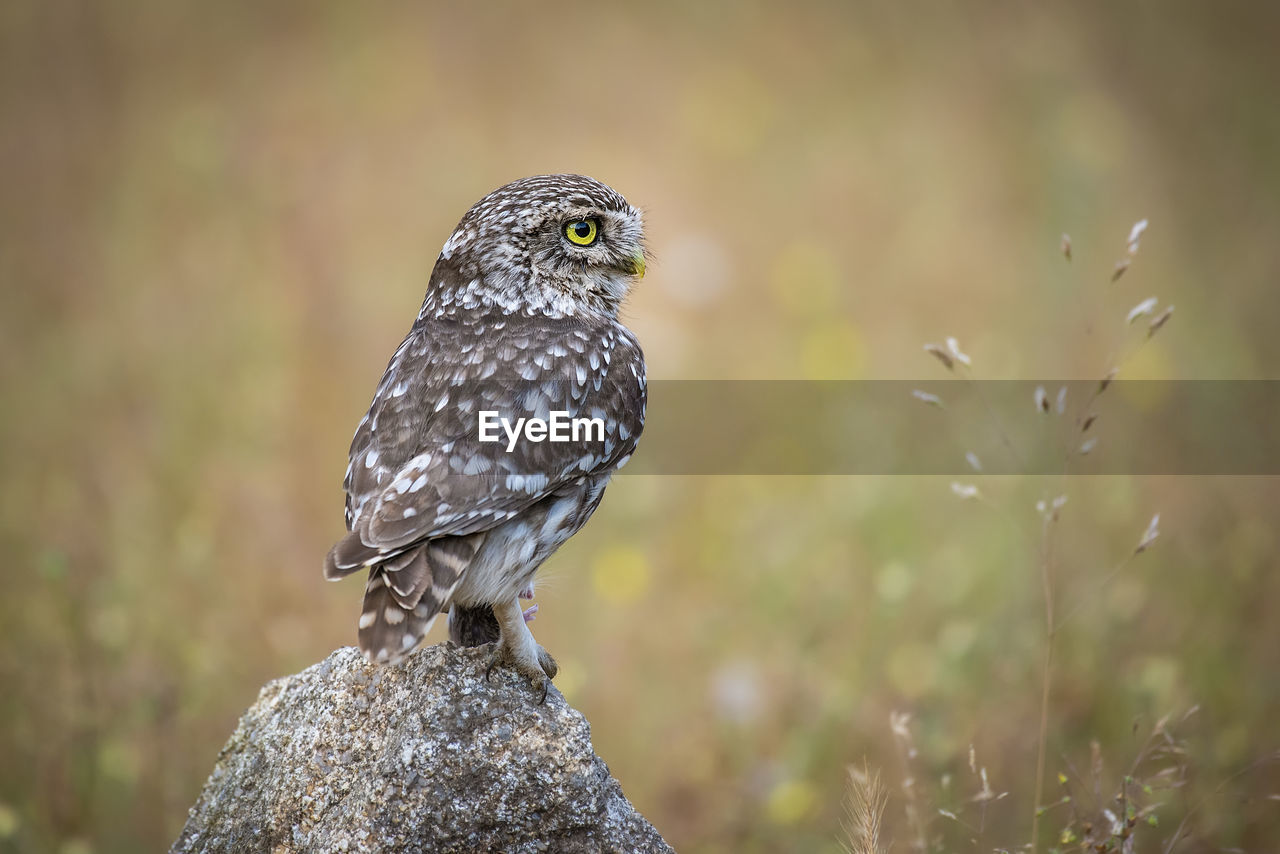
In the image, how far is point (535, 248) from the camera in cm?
383

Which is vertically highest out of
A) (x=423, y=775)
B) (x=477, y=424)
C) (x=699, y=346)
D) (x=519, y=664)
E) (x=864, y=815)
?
(x=699, y=346)

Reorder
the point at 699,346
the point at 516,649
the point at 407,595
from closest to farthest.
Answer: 1. the point at 407,595
2. the point at 516,649
3. the point at 699,346

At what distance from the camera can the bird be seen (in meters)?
3.03

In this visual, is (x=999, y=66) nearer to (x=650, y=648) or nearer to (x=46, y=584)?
(x=650, y=648)

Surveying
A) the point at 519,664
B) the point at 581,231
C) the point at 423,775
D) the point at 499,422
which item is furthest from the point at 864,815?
the point at 581,231

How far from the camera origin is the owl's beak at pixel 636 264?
3982 millimetres

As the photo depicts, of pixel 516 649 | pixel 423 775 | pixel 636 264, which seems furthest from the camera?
pixel 636 264

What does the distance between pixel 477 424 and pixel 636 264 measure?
0.97 meters

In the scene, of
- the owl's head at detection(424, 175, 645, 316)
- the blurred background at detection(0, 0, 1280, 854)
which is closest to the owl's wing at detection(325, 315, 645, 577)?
the owl's head at detection(424, 175, 645, 316)

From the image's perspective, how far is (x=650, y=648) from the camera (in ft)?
19.5

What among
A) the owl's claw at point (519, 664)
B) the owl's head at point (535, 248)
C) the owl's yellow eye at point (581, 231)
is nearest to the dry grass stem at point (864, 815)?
the owl's claw at point (519, 664)

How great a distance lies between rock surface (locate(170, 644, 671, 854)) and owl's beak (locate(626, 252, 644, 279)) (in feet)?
4.90

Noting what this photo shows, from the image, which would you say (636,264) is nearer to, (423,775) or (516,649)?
(516,649)

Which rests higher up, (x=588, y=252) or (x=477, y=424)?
(x=588, y=252)
